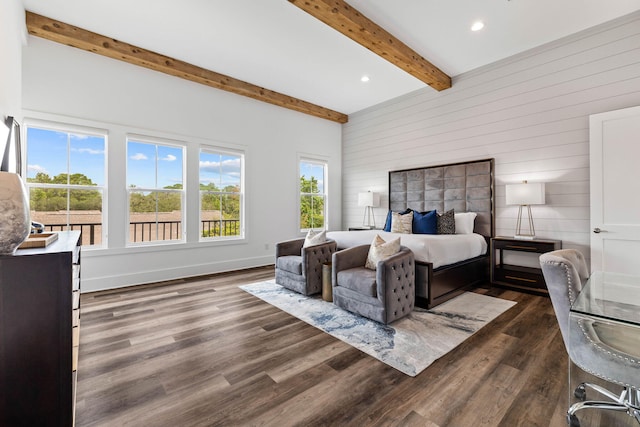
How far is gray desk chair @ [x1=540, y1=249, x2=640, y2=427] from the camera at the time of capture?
1306 mm

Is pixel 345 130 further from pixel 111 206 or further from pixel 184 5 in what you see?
pixel 111 206

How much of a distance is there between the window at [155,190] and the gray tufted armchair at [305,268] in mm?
1961

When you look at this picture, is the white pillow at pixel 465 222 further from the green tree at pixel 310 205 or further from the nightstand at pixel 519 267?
the green tree at pixel 310 205

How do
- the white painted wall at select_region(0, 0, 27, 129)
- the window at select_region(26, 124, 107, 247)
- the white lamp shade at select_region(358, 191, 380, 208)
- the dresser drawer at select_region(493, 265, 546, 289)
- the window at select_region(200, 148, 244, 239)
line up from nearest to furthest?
the white painted wall at select_region(0, 0, 27, 129)
the window at select_region(26, 124, 107, 247)
the dresser drawer at select_region(493, 265, 546, 289)
the window at select_region(200, 148, 244, 239)
the white lamp shade at select_region(358, 191, 380, 208)

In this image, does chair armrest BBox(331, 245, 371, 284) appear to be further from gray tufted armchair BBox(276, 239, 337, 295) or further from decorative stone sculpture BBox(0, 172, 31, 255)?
decorative stone sculpture BBox(0, 172, 31, 255)

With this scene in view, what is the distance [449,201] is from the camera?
4883mm

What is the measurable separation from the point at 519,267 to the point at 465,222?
99cm

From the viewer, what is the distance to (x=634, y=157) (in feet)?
10.2

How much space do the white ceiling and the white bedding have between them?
265 centimetres

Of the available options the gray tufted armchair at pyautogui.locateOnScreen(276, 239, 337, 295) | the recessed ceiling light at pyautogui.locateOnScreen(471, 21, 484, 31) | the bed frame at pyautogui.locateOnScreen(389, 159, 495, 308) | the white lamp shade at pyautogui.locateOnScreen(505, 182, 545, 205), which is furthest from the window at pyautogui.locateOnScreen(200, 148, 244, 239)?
the white lamp shade at pyautogui.locateOnScreen(505, 182, 545, 205)

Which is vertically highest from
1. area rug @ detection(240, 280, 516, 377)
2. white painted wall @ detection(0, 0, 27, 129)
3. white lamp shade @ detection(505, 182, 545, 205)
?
white painted wall @ detection(0, 0, 27, 129)

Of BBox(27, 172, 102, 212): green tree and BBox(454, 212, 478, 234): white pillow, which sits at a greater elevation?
BBox(27, 172, 102, 212): green tree

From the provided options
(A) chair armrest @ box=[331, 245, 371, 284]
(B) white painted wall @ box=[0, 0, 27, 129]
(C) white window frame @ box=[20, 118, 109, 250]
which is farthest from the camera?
(C) white window frame @ box=[20, 118, 109, 250]

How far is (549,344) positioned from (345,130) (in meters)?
5.68
